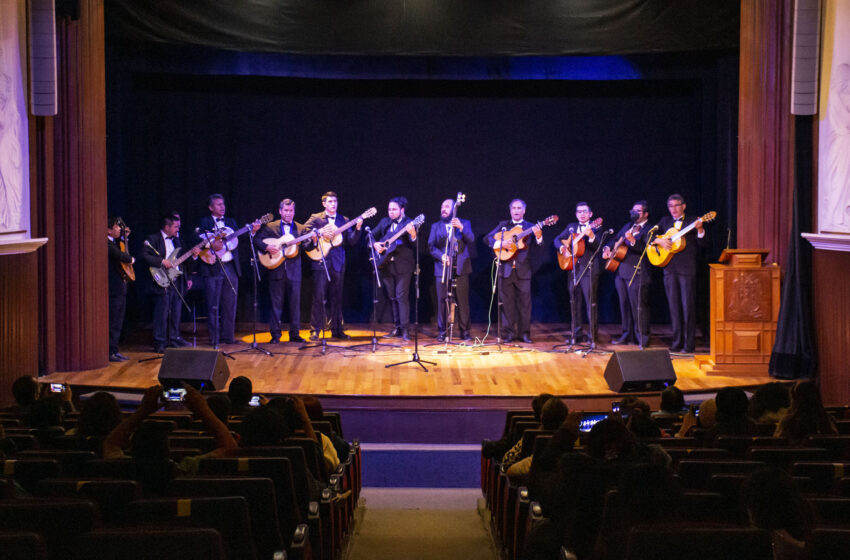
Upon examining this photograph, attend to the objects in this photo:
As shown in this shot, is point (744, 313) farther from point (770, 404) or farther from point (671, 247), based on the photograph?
point (770, 404)

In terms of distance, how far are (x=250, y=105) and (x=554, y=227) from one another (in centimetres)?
456

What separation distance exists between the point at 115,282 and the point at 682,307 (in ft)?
20.6

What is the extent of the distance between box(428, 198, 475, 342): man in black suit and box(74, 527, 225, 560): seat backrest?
8.65m

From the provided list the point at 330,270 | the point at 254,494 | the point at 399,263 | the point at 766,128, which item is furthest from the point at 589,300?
the point at 254,494

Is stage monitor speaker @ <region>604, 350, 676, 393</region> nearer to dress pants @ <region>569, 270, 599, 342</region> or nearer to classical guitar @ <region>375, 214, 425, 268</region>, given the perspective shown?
dress pants @ <region>569, 270, 599, 342</region>

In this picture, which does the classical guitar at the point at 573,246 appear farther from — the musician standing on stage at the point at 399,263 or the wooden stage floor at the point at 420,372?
the musician standing on stage at the point at 399,263

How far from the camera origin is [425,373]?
31.6 ft

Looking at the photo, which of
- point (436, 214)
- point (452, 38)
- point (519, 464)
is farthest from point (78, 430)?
point (436, 214)

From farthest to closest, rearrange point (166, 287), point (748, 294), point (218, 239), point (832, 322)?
point (218, 239)
point (166, 287)
point (748, 294)
point (832, 322)

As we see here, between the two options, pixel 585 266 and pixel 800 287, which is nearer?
pixel 800 287

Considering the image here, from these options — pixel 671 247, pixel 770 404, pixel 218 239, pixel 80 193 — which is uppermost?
pixel 80 193

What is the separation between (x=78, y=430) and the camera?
15.2 ft

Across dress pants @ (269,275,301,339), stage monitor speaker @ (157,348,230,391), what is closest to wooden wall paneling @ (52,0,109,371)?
stage monitor speaker @ (157,348,230,391)

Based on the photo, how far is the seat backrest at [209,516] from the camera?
3.09 metres
